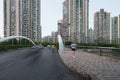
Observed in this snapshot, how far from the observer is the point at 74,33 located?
99.6 m

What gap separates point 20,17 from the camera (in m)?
123

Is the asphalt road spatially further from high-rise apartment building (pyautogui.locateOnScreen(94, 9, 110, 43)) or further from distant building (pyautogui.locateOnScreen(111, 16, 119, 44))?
high-rise apartment building (pyautogui.locateOnScreen(94, 9, 110, 43))

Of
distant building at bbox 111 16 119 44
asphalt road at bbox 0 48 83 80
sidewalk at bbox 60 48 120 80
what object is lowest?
asphalt road at bbox 0 48 83 80

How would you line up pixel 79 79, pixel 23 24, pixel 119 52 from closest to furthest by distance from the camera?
1. pixel 79 79
2. pixel 119 52
3. pixel 23 24

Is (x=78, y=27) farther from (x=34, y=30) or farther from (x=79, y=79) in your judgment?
(x=79, y=79)

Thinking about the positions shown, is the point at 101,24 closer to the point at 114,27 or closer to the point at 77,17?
the point at 114,27

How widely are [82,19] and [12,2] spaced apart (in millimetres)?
48585

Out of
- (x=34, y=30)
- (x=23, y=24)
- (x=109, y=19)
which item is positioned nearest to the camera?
(x=109, y=19)

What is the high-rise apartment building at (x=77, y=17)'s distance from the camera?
9706cm

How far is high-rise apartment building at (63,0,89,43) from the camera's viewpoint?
3821 inches

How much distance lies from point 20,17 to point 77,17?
3916cm

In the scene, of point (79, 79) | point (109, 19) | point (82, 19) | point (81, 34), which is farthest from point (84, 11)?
point (79, 79)

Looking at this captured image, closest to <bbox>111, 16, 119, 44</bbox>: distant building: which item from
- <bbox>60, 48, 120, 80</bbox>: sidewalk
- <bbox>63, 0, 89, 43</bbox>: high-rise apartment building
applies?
<bbox>63, 0, 89, 43</bbox>: high-rise apartment building

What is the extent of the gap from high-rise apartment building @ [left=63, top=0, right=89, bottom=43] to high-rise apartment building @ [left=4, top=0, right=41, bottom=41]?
3069 cm
